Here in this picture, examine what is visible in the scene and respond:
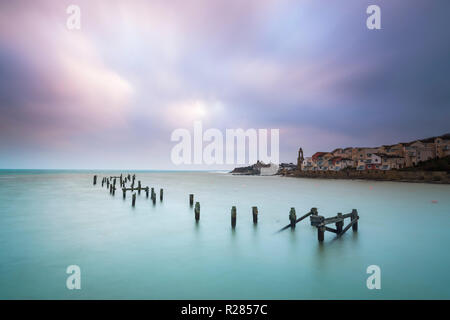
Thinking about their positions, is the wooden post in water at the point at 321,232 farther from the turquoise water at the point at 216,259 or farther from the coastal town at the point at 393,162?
the coastal town at the point at 393,162

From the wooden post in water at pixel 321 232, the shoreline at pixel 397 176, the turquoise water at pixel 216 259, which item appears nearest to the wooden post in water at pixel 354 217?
the turquoise water at pixel 216 259

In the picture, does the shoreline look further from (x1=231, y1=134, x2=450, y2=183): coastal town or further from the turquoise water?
the turquoise water

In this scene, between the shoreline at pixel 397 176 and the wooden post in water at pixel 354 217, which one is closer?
the wooden post in water at pixel 354 217

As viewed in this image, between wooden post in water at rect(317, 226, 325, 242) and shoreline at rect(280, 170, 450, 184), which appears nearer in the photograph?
wooden post in water at rect(317, 226, 325, 242)

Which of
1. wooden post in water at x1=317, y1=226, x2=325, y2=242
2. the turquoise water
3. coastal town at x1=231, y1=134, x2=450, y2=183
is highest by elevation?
coastal town at x1=231, y1=134, x2=450, y2=183

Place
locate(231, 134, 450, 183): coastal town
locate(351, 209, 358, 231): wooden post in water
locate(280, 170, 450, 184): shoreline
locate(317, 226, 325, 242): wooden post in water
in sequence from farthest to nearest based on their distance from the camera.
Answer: locate(231, 134, 450, 183): coastal town
locate(280, 170, 450, 184): shoreline
locate(351, 209, 358, 231): wooden post in water
locate(317, 226, 325, 242): wooden post in water

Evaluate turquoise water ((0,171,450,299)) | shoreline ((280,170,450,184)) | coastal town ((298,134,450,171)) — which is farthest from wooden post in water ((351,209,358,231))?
coastal town ((298,134,450,171))

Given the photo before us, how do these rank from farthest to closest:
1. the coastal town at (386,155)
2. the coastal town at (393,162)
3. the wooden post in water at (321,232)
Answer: the coastal town at (386,155) → the coastal town at (393,162) → the wooden post in water at (321,232)

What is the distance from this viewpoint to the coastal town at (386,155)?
63.0 m

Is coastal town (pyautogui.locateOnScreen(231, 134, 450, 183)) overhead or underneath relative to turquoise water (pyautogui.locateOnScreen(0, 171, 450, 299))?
overhead

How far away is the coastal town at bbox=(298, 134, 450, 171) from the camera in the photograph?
63000 millimetres
